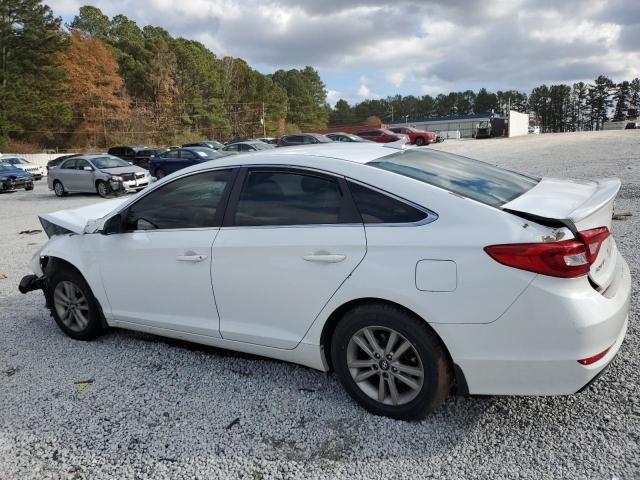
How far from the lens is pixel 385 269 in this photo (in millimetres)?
2742

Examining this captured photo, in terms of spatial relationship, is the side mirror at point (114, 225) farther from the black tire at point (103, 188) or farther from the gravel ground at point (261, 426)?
the black tire at point (103, 188)

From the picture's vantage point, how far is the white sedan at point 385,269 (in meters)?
2.51

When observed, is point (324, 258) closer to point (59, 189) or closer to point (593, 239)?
point (593, 239)

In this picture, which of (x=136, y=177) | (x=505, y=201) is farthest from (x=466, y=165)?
(x=136, y=177)

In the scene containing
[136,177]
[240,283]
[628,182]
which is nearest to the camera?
[240,283]

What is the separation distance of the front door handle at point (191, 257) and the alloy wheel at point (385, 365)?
3.86 feet

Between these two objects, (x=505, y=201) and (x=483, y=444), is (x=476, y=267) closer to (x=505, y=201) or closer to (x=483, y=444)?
(x=505, y=201)

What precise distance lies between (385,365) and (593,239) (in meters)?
1.30

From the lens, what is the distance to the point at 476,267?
2.54 metres


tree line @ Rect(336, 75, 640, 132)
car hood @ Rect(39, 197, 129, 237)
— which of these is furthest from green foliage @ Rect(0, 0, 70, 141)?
tree line @ Rect(336, 75, 640, 132)

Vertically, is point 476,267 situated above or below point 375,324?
above

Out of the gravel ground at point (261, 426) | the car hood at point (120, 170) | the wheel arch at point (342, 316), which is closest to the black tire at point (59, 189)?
the car hood at point (120, 170)

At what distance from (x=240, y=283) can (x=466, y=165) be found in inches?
71.0

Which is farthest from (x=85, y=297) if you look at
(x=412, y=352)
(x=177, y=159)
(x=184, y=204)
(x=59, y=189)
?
(x=177, y=159)
